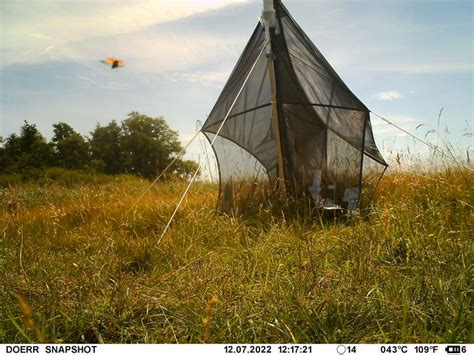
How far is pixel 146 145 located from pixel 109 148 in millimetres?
2429

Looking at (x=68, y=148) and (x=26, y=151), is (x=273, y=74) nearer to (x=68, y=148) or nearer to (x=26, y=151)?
(x=68, y=148)

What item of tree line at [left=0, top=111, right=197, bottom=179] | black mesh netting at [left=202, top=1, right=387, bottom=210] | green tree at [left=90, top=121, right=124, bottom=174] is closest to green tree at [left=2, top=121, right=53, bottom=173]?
tree line at [left=0, top=111, right=197, bottom=179]

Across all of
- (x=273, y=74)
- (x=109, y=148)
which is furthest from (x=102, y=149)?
(x=273, y=74)

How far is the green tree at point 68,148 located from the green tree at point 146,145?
151 inches

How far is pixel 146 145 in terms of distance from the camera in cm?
2366

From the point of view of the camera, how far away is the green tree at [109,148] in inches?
848

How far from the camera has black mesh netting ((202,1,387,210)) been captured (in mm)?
3938

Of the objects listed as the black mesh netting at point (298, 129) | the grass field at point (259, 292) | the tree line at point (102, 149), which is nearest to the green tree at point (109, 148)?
the tree line at point (102, 149)

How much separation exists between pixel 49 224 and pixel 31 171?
14.5 meters
